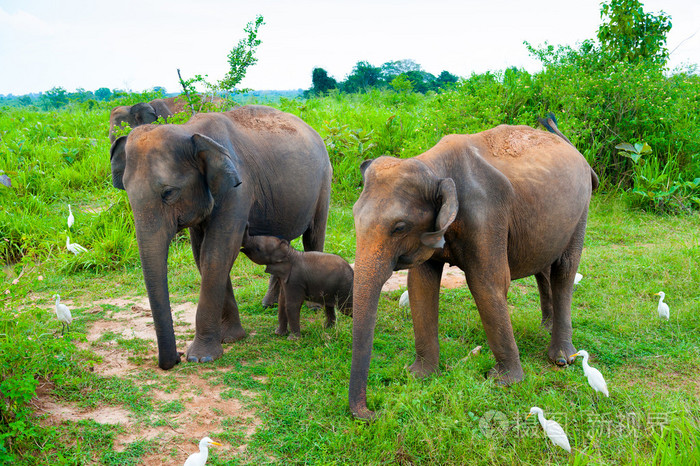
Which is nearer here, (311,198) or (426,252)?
(426,252)

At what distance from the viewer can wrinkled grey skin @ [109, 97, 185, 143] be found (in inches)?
458

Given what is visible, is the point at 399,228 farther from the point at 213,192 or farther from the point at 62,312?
the point at 62,312

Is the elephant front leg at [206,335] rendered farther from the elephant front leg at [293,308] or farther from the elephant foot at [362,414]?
the elephant foot at [362,414]

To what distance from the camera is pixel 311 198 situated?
20.5ft

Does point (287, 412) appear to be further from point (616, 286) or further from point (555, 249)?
point (616, 286)

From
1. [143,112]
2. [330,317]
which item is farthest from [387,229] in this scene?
[143,112]

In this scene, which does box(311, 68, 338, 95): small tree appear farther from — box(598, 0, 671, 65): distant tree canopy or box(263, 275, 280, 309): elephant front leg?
box(263, 275, 280, 309): elephant front leg

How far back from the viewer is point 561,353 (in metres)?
5.07

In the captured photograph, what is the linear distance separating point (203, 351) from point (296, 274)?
1.07 metres

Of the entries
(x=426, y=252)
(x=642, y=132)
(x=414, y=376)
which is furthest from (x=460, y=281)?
(x=642, y=132)

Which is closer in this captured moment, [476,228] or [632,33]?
[476,228]

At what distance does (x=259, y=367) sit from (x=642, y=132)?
29.5 feet

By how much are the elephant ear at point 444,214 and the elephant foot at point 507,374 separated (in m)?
1.31

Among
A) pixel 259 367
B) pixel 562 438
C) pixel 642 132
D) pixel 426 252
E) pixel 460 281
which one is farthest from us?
pixel 642 132
